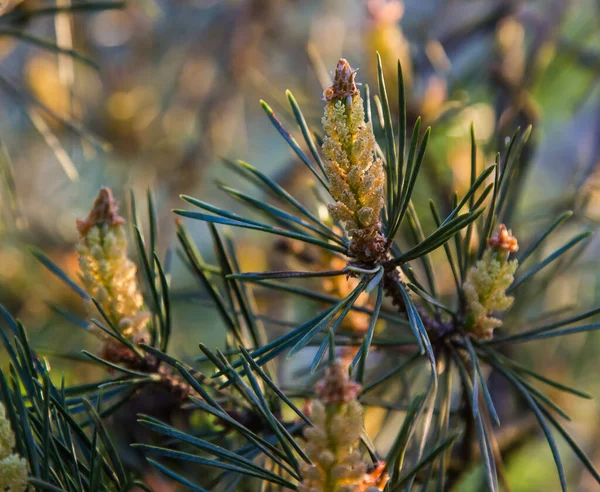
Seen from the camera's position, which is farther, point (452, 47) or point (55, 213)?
point (55, 213)

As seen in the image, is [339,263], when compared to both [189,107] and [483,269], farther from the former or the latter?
[189,107]

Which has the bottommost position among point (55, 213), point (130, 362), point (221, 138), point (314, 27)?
point (130, 362)

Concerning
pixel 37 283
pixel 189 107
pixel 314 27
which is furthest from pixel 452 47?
pixel 37 283

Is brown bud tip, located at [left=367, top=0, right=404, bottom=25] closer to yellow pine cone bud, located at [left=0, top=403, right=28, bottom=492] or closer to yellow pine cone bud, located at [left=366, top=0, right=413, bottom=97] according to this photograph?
yellow pine cone bud, located at [left=366, top=0, right=413, bottom=97]

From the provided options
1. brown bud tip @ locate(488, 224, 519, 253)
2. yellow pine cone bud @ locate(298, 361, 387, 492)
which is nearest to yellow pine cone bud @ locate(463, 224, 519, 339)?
brown bud tip @ locate(488, 224, 519, 253)

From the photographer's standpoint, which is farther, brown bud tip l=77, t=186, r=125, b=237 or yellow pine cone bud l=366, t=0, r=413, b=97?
yellow pine cone bud l=366, t=0, r=413, b=97

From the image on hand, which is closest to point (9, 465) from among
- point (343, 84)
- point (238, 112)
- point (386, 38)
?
point (343, 84)
